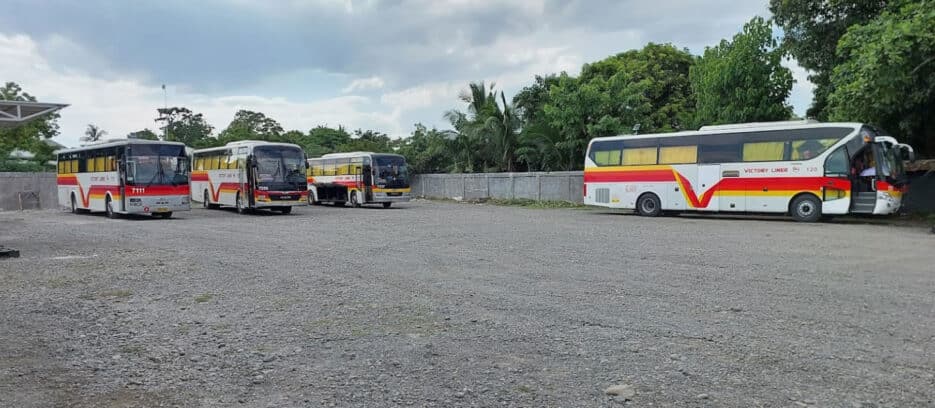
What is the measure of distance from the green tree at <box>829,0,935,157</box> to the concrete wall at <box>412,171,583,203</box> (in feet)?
44.3

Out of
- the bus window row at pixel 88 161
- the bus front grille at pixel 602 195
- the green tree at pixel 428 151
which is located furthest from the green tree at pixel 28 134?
the bus front grille at pixel 602 195

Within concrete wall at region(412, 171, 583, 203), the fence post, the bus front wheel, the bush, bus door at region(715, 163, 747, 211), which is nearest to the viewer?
bus door at region(715, 163, 747, 211)

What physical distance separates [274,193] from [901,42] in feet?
63.2

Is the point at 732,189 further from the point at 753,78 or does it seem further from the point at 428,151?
the point at 428,151

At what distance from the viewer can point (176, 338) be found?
19.3 ft

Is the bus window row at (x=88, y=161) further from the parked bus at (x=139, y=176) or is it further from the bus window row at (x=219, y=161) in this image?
the bus window row at (x=219, y=161)

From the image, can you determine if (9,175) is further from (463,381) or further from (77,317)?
(463,381)

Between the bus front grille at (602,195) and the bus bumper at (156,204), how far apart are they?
47.1 ft

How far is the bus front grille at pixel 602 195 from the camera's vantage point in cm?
2327

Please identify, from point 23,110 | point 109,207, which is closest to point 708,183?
point 23,110

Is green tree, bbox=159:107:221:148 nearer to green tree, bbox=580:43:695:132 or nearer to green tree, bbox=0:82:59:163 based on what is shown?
green tree, bbox=0:82:59:163

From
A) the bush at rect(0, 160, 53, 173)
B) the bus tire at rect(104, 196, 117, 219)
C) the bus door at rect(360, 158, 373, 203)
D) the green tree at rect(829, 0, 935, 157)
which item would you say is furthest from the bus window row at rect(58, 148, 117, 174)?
the green tree at rect(829, 0, 935, 157)

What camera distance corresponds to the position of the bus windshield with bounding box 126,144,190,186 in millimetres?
20953

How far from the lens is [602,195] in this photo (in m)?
23.4
